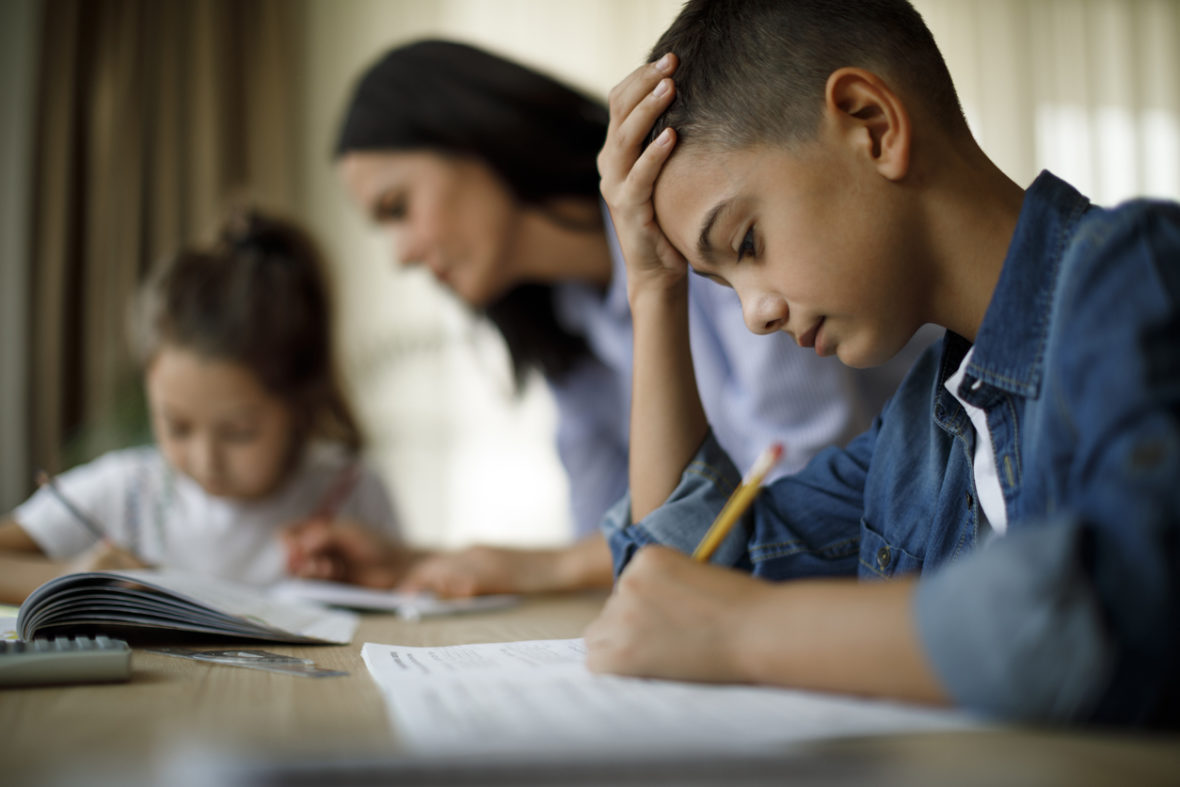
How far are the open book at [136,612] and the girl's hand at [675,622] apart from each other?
0.34 m

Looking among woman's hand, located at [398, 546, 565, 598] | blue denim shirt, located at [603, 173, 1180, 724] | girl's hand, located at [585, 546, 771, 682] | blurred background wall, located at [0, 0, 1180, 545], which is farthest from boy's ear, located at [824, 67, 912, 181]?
blurred background wall, located at [0, 0, 1180, 545]

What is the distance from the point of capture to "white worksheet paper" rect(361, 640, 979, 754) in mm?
393

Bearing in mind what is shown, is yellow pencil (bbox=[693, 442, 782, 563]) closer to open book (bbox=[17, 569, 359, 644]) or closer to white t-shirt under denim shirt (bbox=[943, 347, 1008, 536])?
white t-shirt under denim shirt (bbox=[943, 347, 1008, 536])

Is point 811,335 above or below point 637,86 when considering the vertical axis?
below

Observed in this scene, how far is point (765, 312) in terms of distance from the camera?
0.71 meters

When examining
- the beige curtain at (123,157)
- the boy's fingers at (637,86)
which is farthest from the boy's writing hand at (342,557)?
the beige curtain at (123,157)

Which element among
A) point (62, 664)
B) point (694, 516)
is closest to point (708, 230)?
point (694, 516)

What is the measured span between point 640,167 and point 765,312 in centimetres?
15

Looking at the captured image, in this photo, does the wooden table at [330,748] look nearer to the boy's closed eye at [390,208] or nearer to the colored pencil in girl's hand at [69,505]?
the colored pencil in girl's hand at [69,505]

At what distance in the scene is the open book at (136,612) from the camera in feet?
2.43

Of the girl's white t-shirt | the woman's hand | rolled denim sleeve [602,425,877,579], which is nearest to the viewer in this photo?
rolled denim sleeve [602,425,877,579]

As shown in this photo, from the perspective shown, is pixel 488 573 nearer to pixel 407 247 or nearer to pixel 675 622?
pixel 407 247

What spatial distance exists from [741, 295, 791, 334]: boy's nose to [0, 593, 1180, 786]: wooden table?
357mm

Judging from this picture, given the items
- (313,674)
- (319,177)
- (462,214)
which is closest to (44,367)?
(319,177)
